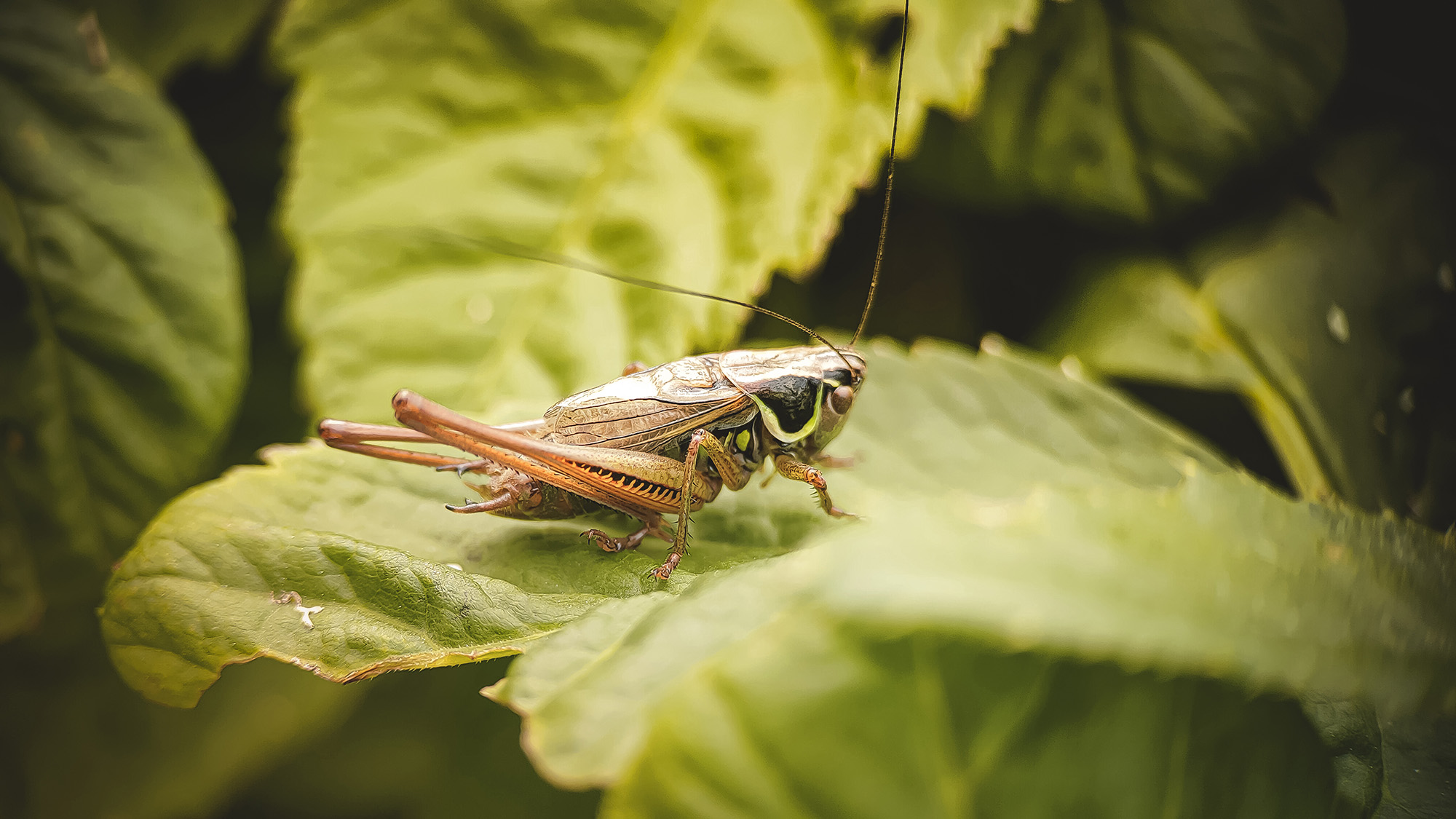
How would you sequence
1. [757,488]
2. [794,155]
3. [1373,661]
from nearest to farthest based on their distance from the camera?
1. [1373,661]
2. [757,488]
3. [794,155]

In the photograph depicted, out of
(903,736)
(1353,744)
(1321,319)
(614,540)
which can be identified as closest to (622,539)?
(614,540)

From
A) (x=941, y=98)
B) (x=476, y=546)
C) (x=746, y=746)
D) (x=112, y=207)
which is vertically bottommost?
(x=476, y=546)

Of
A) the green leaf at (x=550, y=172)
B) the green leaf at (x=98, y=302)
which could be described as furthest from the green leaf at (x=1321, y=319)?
the green leaf at (x=98, y=302)

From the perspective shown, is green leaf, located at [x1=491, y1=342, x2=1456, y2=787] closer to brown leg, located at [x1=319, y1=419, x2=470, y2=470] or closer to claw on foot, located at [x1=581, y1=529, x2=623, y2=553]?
claw on foot, located at [x1=581, y1=529, x2=623, y2=553]

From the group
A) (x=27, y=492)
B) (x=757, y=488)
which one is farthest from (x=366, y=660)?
(x=27, y=492)

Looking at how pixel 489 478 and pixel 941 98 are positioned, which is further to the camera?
pixel 941 98

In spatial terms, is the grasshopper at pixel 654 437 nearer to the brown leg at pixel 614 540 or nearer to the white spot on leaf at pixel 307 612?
the brown leg at pixel 614 540

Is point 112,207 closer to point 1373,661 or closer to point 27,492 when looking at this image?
point 27,492
